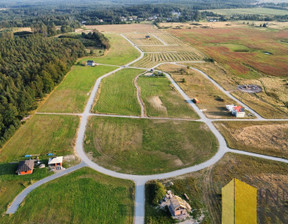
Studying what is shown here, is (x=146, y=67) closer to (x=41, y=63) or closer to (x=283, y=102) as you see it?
(x=41, y=63)

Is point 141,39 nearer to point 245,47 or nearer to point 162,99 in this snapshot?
point 245,47

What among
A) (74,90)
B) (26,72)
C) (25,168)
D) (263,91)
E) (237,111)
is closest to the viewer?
(25,168)

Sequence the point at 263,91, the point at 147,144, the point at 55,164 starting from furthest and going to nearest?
the point at 263,91 < the point at 147,144 < the point at 55,164

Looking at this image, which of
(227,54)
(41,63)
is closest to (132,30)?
(227,54)

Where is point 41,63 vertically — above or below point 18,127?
above

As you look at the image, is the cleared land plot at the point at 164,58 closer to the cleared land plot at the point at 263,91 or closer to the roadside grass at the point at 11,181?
the cleared land plot at the point at 263,91

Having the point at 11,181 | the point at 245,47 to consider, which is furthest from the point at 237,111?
the point at 245,47

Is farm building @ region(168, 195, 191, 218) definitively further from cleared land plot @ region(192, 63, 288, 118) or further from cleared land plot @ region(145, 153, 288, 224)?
cleared land plot @ region(192, 63, 288, 118)
